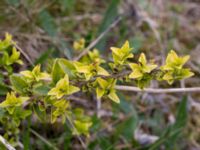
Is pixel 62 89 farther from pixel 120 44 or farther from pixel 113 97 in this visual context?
pixel 120 44

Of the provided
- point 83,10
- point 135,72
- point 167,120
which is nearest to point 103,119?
point 167,120

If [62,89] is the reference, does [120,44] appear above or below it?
above

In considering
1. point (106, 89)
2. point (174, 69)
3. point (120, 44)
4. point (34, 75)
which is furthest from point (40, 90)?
point (120, 44)

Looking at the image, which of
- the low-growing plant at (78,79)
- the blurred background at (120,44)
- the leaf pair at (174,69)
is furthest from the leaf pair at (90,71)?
the blurred background at (120,44)

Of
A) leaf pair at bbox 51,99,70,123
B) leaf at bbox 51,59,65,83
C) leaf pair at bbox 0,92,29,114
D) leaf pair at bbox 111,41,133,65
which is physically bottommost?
leaf pair at bbox 51,99,70,123

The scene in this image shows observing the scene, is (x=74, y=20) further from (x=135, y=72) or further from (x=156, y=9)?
(x=135, y=72)

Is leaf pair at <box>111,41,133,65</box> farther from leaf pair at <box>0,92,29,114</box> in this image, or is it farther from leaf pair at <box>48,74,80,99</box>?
leaf pair at <box>0,92,29,114</box>

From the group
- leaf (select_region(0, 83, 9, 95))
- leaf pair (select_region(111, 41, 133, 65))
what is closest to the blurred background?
leaf (select_region(0, 83, 9, 95))
